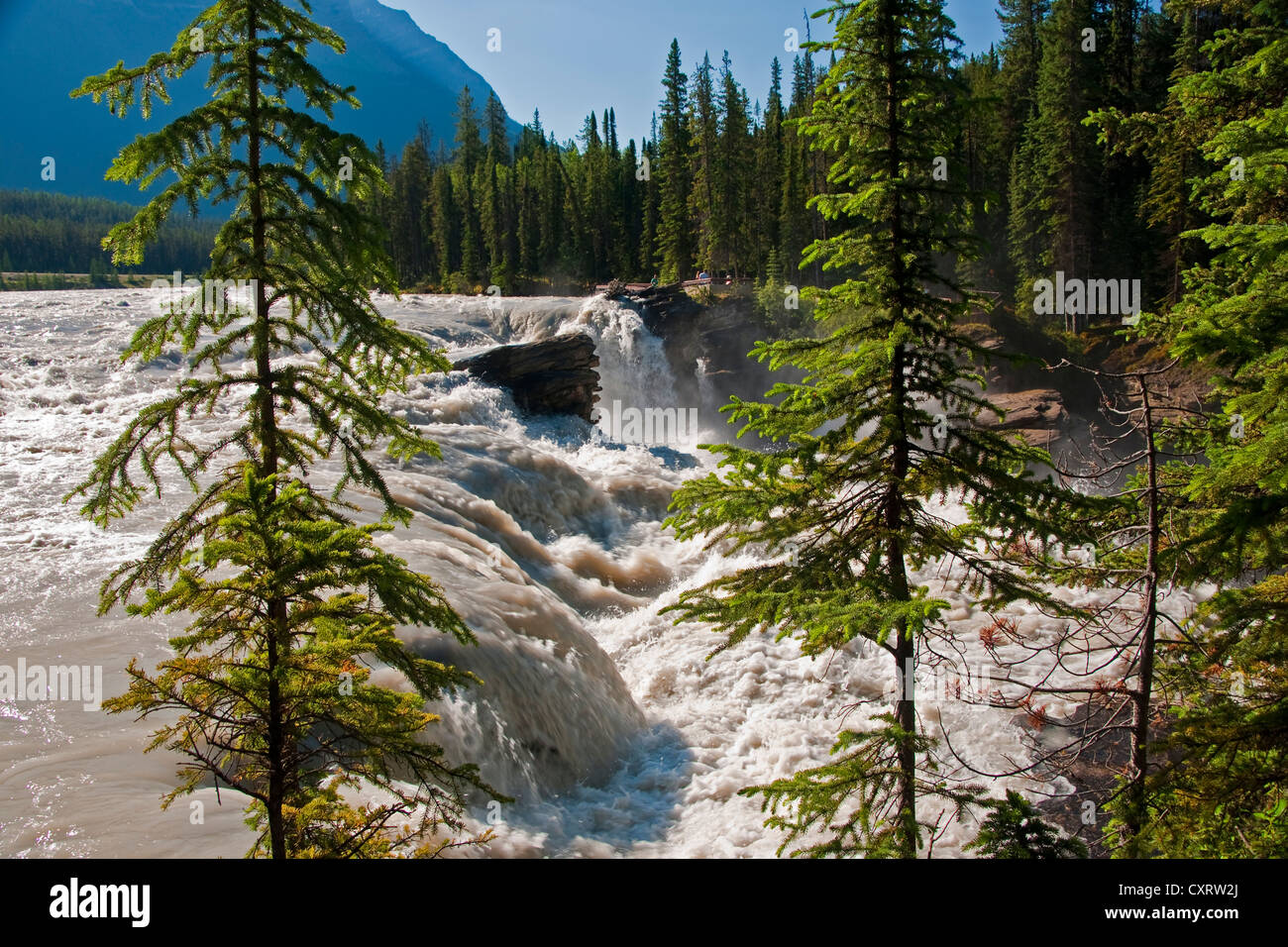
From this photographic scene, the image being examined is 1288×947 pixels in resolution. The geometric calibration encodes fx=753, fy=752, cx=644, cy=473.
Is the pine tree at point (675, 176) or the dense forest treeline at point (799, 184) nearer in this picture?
the dense forest treeline at point (799, 184)

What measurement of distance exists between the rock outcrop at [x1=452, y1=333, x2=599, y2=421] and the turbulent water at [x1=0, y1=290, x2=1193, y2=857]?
20.1 ft

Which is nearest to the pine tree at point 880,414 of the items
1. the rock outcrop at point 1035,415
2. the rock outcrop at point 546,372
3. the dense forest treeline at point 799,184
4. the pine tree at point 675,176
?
the dense forest treeline at point 799,184

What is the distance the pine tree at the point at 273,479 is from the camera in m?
4.02


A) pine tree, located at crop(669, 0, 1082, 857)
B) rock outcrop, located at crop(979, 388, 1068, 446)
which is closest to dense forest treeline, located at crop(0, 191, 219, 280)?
rock outcrop, located at crop(979, 388, 1068, 446)

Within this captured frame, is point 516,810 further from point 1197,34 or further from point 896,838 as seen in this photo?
point 1197,34

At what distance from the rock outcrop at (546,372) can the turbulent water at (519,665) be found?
6.12m

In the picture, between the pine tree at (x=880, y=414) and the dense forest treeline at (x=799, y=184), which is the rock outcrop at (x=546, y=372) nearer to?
the dense forest treeline at (x=799, y=184)

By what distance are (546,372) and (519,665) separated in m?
21.7

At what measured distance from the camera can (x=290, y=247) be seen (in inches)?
245

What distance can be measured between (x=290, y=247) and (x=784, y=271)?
43211 mm

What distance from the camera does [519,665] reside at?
11.2 meters

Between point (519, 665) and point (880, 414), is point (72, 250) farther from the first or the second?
point (880, 414)

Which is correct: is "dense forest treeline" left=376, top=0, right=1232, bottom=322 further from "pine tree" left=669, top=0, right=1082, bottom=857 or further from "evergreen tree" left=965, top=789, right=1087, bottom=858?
"evergreen tree" left=965, top=789, right=1087, bottom=858
